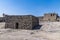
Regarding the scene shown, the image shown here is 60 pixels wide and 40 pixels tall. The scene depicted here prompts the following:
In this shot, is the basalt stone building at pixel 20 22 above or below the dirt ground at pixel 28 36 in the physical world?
above

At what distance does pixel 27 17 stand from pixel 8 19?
3.86 metres

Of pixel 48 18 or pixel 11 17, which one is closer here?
pixel 11 17

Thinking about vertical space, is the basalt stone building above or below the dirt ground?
above

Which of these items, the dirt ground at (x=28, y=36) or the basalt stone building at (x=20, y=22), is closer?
the dirt ground at (x=28, y=36)

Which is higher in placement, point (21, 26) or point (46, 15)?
point (46, 15)

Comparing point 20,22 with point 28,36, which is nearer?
point 28,36

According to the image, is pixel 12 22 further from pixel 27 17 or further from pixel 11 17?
pixel 27 17

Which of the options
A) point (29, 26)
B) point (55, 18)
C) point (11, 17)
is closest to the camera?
point (29, 26)

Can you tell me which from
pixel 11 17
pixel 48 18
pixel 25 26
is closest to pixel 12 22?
pixel 11 17

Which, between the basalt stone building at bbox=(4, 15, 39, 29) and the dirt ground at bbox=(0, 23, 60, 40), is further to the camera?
the basalt stone building at bbox=(4, 15, 39, 29)

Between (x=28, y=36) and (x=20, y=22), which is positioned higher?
(x=20, y=22)

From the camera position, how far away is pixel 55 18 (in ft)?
112

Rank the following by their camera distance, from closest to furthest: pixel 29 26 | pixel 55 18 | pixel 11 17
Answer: pixel 29 26
pixel 11 17
pixel 55 18

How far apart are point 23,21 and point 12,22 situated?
7.29 feet
